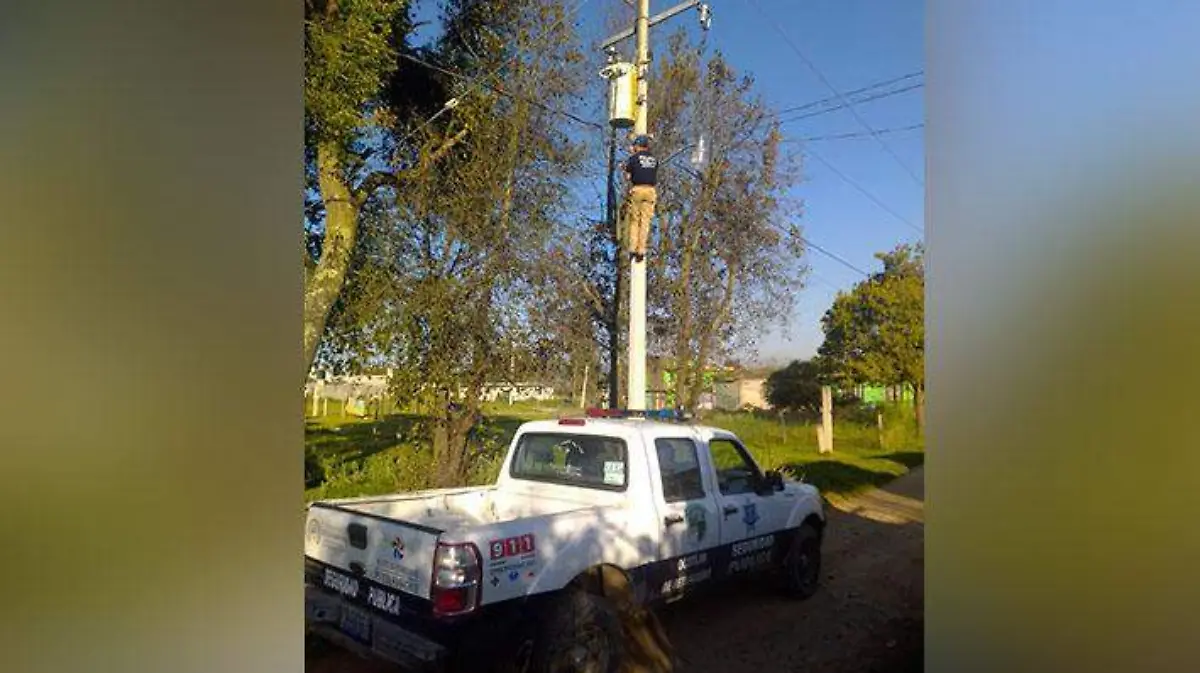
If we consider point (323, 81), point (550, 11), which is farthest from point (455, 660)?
point (550, 11)

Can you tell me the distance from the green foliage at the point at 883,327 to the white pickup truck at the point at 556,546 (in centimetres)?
86

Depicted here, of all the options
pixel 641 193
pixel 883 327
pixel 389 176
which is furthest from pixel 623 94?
pixel 883 327

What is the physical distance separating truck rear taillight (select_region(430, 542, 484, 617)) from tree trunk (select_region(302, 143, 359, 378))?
26.3 inches

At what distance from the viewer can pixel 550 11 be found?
259 centimetres

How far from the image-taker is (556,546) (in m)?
2.10

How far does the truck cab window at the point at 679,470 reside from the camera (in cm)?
257

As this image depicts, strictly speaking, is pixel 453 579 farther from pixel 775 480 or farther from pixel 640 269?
pixel 775 480

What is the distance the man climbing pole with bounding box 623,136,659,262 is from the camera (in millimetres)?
2396

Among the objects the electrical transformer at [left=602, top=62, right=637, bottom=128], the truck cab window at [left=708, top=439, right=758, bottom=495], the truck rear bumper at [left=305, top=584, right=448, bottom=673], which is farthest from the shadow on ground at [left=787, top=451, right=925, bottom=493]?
the electrical transformer at [left=602, top=62, right=637, bottom=128]

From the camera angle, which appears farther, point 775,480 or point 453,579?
point 775,480

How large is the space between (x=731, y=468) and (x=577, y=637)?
947 mm
